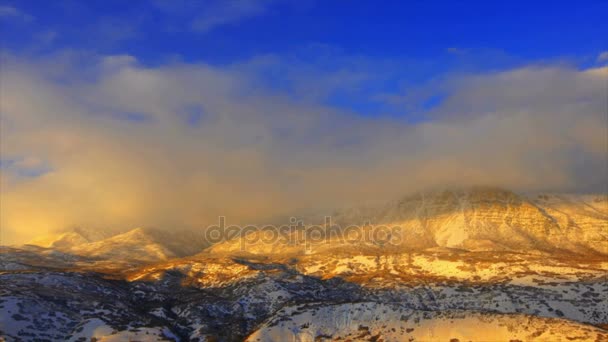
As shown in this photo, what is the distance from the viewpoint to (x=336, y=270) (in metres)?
192

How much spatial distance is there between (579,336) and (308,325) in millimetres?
43742

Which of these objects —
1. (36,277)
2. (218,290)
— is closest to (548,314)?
(218,290)

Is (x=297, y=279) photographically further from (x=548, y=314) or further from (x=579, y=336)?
(x=579, y=336)

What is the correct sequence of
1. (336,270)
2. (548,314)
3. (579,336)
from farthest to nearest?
(336,270), (548,314), (579,336)

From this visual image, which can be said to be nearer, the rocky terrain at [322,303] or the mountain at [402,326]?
the mountain at [402,326]

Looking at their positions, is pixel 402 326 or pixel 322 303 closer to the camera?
pixel 402 326

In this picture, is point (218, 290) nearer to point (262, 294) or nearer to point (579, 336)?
point (262, 294)

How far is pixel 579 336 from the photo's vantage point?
262 ft

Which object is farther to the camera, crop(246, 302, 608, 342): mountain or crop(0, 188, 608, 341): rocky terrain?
crop(0, 188, 608, 341): rocky terrain

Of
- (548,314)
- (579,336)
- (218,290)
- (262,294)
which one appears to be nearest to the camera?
(579,336)

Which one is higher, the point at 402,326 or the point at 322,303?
the point at 322,303

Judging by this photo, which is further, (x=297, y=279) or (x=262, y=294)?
(x=297, y=279)

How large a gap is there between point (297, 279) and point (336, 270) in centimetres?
3709

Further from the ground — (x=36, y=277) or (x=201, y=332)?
(x=36, y=277)
